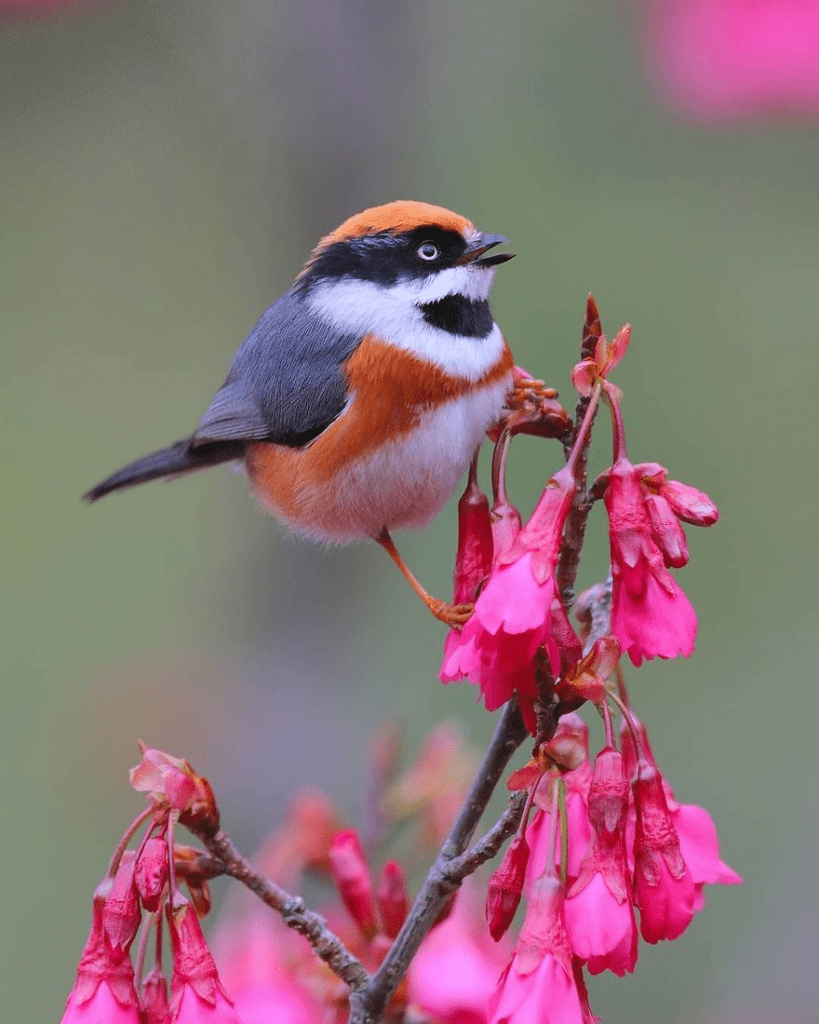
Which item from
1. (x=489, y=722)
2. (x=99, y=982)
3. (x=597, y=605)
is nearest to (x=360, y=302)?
(x=597, y=605)

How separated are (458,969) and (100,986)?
0.71m

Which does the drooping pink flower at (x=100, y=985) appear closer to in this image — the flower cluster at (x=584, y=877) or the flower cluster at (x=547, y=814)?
the flower cluster at (x=547, y=814)

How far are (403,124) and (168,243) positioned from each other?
350 cm

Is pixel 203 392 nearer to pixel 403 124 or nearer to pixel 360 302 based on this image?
pixel 403 124

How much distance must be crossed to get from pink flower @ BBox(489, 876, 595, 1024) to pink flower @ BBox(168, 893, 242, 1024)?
0.30 m

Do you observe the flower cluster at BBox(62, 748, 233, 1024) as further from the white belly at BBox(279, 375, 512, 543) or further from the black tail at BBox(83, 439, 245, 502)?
the black tail at BBox(83, 439, 245, 502)

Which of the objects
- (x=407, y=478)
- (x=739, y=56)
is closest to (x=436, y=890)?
(x=407, y=478)

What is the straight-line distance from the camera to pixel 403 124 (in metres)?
3.49

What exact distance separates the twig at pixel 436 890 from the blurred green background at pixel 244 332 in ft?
5.09

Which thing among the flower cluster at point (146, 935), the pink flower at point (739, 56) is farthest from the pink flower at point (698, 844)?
the pink flower at point (739, 56)

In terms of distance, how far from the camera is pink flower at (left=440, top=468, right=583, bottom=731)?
1328 millimetres

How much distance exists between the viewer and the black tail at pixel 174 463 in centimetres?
247

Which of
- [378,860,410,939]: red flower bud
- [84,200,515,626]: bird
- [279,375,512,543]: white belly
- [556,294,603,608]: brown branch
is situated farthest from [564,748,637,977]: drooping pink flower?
[279,375,512,543]: white belly

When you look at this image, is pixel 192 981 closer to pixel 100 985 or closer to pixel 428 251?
pixel 100 985
